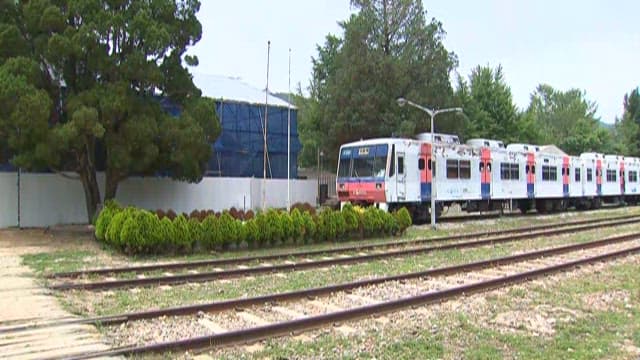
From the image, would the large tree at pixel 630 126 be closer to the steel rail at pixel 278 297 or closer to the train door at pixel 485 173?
the train door at pixel 485 173

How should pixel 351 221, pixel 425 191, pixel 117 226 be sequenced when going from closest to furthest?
pixel 117 226, pixel 351 221, pixel 425 191

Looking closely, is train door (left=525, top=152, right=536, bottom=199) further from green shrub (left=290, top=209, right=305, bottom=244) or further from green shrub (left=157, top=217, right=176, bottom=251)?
green shrub (left=157, top=217, right=176, bottom=251)

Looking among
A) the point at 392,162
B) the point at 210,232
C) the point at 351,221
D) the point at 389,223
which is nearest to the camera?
the point at 210,232

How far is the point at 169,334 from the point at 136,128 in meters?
12.4

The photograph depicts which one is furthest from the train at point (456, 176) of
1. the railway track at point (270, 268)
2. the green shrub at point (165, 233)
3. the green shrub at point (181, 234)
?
the green shrub at point (165, 233)

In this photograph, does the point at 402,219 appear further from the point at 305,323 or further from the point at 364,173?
the point at 305,323

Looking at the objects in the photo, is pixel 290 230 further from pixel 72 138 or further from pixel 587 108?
pixel 587 108

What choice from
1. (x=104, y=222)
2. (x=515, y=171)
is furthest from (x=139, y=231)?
(x=515, y=171)

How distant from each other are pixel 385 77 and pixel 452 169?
1246 centimetres

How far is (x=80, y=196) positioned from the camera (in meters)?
24.5

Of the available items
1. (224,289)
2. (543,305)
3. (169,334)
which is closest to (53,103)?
(224,289)

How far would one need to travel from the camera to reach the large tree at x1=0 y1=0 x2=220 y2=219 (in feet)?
57.8

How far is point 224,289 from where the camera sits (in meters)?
10.6

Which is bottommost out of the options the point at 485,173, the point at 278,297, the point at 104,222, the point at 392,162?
the point at 278,297
